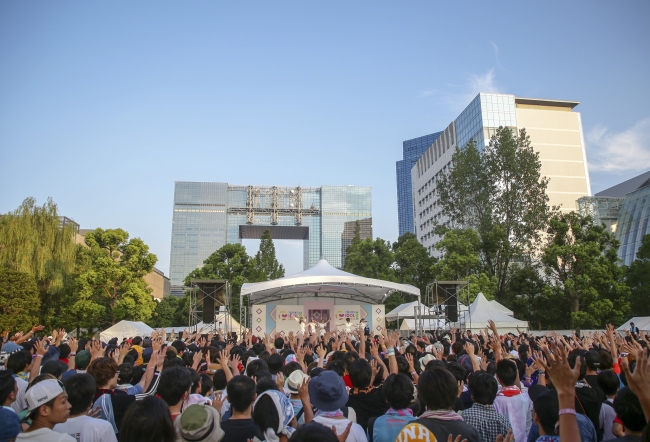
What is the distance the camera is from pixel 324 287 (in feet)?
75.4

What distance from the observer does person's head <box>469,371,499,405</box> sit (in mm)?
2855

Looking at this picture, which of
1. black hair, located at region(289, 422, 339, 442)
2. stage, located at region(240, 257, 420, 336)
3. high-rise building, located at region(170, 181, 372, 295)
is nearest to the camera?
black hair, located at region(289, 422, 339, 442)

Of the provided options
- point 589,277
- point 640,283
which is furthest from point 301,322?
point 640,283

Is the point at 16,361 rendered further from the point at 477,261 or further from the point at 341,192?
the point at 341,192

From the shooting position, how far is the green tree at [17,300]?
17969 mm

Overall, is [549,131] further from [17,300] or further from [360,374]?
[360,374]

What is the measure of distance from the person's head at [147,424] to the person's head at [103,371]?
4.76 ft

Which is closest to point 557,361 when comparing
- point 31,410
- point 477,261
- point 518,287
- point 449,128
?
point 31,410

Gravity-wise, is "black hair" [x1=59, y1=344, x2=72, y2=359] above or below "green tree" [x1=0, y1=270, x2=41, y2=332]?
below

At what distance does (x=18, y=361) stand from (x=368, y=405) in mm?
3324

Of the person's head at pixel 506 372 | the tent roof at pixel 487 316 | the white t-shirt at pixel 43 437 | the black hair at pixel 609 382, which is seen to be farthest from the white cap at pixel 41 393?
the tent roof at pixel 487 316

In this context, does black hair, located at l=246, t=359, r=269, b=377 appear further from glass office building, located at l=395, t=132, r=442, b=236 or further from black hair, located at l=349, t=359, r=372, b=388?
glass office building, located at l=395, t=132, r=442, b=236

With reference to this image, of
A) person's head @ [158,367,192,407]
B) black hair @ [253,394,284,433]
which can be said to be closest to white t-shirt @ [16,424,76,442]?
person's head @ [158,367,192,407]

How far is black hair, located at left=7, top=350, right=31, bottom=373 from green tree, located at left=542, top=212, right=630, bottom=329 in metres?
22.2
